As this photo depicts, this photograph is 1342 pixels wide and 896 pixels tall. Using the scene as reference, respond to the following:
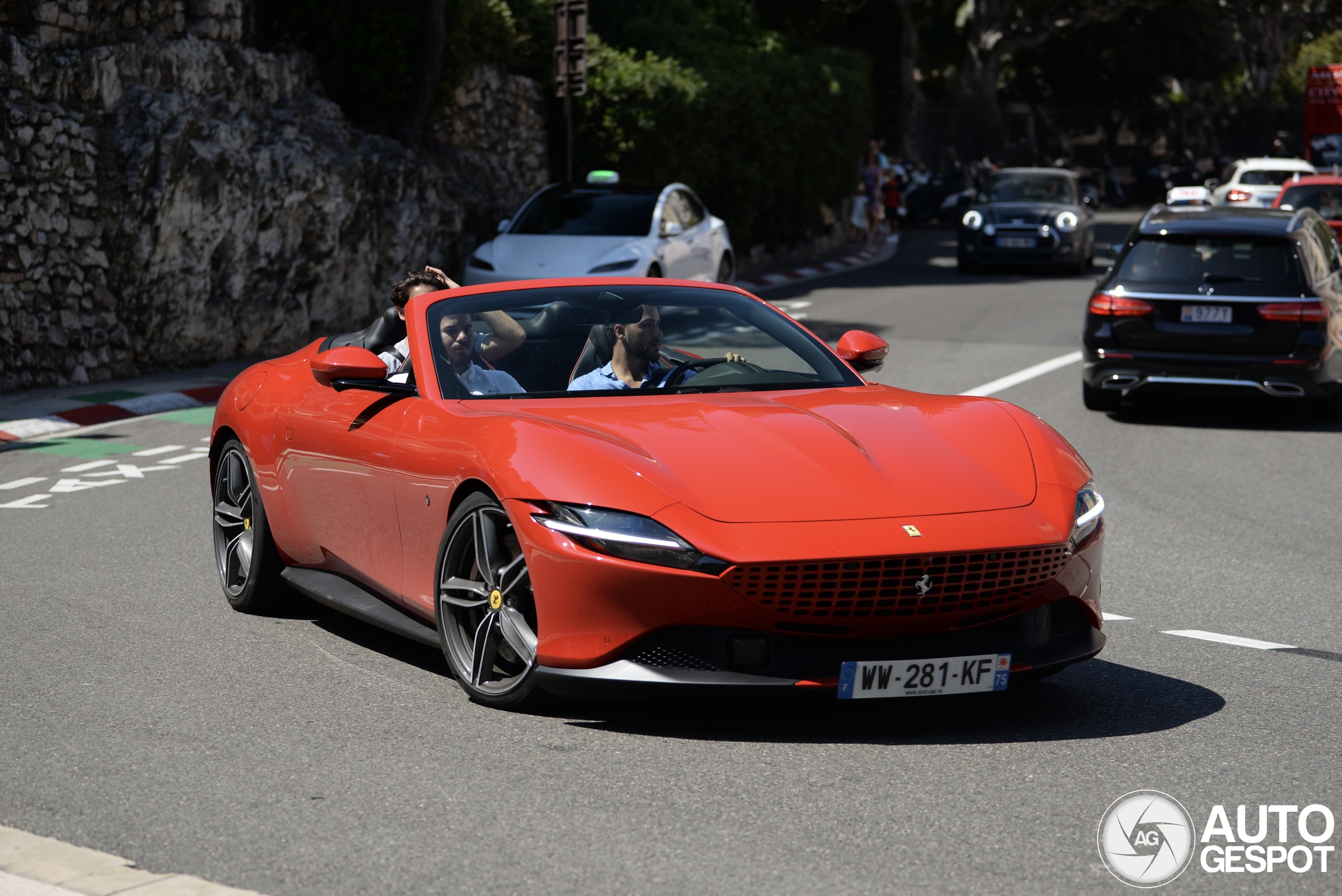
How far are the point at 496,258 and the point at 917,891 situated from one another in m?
15.5

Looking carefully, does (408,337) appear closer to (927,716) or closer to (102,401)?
(927,716)

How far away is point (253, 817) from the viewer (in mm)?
4418

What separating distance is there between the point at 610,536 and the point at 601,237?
14.6m

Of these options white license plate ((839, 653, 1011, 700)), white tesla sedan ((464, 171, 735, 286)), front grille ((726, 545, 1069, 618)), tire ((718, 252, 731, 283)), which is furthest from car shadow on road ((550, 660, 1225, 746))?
tire ((718, 252, 731, 283))

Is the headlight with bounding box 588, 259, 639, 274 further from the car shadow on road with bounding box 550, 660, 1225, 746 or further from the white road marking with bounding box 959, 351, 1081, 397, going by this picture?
the car shadow on road with bounding box 550, 660, 1225, 746

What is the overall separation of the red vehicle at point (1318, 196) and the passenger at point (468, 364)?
1942 centimetres

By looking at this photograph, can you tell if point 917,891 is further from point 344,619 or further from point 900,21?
point 900,21

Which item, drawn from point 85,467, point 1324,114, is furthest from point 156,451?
point 1324,114

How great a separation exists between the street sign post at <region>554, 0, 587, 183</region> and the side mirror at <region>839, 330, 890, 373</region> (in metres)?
16.1

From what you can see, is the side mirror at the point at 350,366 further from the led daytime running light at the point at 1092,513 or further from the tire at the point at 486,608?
the led daytime running light at the point at 1092,513

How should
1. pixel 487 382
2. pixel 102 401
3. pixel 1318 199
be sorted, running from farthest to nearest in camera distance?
pixel 1318 199
pixel 102 401
pixel 487 382

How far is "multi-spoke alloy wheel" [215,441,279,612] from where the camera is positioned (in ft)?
22.9

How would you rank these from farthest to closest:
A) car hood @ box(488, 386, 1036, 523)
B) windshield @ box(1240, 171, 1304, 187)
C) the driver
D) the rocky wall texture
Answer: windshield @ box(1240, 171, 1304, 187) < the rocky wall texture < the driver < car hood @ box(488, 386, 1036, 523)

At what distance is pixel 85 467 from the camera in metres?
11.4
